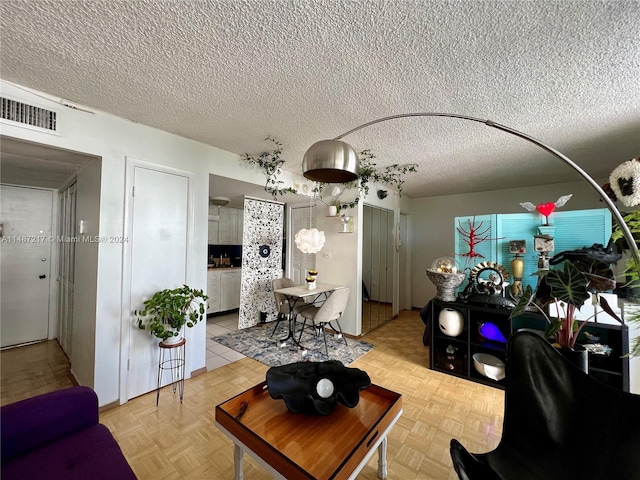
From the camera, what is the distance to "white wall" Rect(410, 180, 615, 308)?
176 inches

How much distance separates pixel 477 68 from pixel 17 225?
207 inches

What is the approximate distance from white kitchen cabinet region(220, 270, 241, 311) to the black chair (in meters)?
4.51

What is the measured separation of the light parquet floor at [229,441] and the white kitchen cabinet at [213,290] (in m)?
1.94

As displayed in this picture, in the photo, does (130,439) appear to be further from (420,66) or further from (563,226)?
(563,226)

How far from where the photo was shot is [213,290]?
480 cm

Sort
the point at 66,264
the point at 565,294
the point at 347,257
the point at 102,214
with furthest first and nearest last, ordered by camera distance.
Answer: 1. the point at 347,257
2. the point at 66,264
3. the point at 102,214
4. the point at 565,294

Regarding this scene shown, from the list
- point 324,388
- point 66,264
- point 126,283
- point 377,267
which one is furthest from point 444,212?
point 66,264

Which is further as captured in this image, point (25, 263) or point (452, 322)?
point (25, 263)

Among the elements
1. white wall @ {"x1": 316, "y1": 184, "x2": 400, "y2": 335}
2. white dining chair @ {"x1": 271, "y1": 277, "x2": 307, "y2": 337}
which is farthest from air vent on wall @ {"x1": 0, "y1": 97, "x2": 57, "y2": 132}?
white wall @ {"x1": 316, "y1": 184, "x2": 400, "y2": 335}

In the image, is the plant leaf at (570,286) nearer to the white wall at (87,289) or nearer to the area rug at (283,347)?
the area rug at (283,347)

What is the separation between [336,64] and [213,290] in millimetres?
4324

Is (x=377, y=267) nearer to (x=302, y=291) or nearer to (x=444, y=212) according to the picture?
(x=302, y=291)

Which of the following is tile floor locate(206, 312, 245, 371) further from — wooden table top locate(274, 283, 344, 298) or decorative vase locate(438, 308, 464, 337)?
decorative vase locate(438, 308, 464, 337)

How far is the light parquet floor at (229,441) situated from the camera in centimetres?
163
